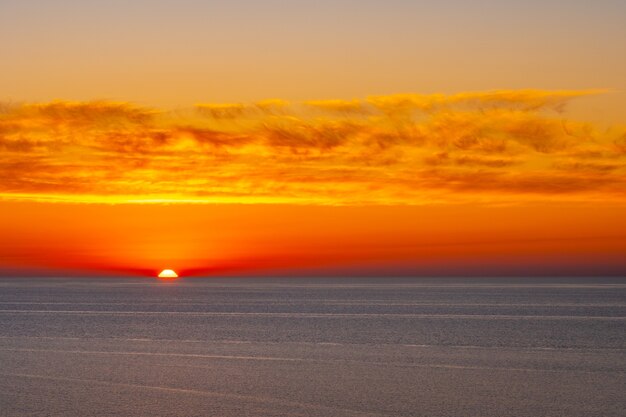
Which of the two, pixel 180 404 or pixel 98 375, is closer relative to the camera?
pixel 180 404

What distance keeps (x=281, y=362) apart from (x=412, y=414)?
1135cm

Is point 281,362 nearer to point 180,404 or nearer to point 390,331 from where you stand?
point 180,404

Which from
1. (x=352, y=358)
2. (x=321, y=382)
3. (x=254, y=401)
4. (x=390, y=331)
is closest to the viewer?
(x=254, y=401)

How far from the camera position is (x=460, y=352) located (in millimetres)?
34375

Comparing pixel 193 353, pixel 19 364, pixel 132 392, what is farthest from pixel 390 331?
pixel 132 392

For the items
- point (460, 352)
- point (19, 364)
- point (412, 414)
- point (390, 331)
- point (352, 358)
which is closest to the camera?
point (412, 414)

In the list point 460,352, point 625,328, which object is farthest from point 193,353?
point 625,328

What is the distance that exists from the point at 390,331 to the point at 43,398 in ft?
100

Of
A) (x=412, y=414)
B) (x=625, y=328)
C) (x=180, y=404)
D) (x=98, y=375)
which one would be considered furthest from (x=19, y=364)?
(x=625, y=328)

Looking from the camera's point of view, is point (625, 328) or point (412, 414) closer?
point (412, 414)

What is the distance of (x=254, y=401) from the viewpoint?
21.2m

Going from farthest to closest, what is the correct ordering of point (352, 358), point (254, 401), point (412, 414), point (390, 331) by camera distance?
1. point (390, 331)
2. point (352, 358)
3. point (254, 401)
4. point (412, 414)

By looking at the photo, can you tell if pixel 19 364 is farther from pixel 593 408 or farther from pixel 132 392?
pixel 593 408

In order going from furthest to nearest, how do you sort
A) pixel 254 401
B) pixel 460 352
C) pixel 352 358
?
pixel 460 352 → pixel 352 358 → pixel 254 401
